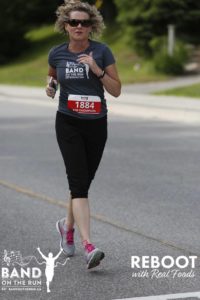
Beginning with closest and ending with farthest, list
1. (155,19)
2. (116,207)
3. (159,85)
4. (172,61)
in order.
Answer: (116,207), (159,85), (172,61), (155,19)

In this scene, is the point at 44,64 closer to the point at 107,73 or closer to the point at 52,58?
the point at 52,58

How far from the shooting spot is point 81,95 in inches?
229

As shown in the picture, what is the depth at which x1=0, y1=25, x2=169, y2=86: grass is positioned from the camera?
33.2 m

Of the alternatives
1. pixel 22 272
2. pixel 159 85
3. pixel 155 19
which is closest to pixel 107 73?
pixel 22 272

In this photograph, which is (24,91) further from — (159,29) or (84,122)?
(84,122)

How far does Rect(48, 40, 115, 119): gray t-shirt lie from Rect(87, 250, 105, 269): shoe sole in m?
1.03

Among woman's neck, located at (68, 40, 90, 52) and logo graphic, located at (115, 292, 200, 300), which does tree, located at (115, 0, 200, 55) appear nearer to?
woman's neck, located at (68, 40, 90, 52)

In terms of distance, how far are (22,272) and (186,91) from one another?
19786 mm

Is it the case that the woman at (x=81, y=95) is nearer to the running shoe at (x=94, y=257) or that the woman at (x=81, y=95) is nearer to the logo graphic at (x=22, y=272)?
the running shoe at (x=94, y=257)

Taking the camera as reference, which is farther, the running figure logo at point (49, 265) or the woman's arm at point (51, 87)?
the woman's arm at point (51, 87)

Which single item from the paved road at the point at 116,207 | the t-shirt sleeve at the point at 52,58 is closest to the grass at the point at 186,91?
the paved road at the point at 116,207

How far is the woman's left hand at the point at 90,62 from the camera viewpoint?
566 centimetres

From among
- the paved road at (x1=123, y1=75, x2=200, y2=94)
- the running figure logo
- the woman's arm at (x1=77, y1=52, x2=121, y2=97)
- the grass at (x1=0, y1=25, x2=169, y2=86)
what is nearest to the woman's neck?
the woman's arm at (x1=77, y1=52, x2=121, y2=97)

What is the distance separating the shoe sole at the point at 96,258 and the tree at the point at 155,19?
29990 millimetres
